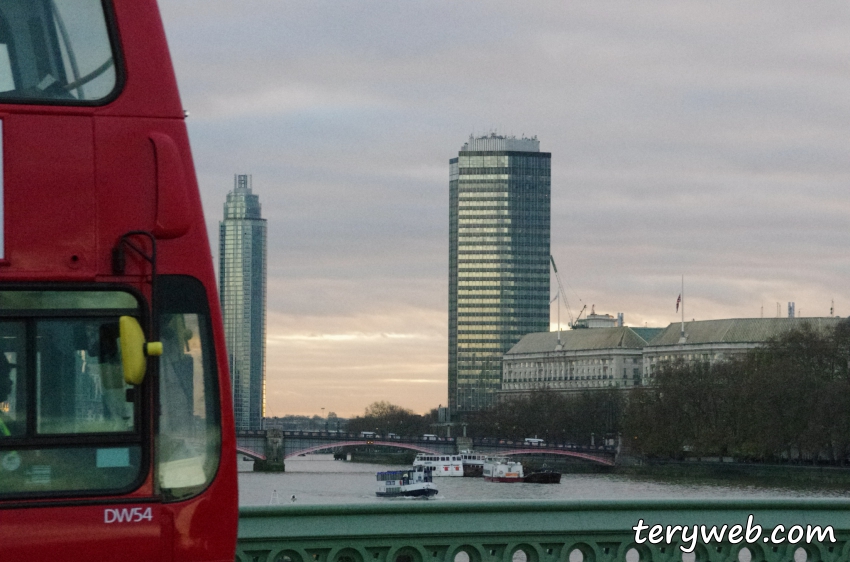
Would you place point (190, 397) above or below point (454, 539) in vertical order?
above

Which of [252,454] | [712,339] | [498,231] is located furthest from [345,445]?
[498,231]

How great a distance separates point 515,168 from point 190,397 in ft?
496

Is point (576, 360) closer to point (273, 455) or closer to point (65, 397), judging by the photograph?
point (273, 455)

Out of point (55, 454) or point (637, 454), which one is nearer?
point (55, 454)

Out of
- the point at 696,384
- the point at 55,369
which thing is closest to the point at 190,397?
the point at 55,369

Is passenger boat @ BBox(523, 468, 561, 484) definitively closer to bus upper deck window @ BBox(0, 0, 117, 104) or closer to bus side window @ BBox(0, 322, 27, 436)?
bus upper deck window @ BBox(0, 0, 117, 104)

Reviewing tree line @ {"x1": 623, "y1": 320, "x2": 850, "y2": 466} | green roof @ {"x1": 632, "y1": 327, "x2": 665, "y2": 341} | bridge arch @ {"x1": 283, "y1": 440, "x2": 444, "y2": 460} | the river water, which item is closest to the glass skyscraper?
green roof @ {"x1": 632, "y1": 327, "x2": 665, "y2": 341}

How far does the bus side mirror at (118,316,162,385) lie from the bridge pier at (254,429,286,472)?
266ft

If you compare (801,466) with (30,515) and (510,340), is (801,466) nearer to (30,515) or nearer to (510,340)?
(30,515)

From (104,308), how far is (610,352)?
148 metres

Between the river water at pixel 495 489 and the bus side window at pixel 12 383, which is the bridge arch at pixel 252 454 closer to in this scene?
the river water at pixel 495 489

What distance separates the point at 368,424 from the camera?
151m

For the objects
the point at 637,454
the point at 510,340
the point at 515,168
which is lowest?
the point at 637,454

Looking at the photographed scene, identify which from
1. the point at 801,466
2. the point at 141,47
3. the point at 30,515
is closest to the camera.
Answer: the point at 30,515
